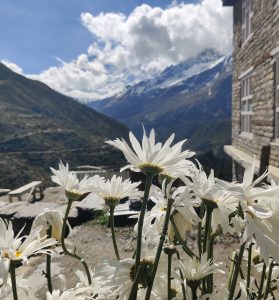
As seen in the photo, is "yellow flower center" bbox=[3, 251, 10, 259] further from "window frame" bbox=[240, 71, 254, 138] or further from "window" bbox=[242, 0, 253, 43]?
"window" bbox=[242, 0, 253, 43]

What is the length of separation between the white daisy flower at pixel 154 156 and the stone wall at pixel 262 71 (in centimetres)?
856

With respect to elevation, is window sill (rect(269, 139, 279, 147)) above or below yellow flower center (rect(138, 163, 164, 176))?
below

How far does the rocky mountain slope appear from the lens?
61.7m

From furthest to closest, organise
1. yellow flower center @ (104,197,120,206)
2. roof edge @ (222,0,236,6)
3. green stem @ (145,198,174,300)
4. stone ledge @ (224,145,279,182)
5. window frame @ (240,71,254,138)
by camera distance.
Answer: roof edge @ (222,0,236,6)
window frame @ (240,71,254,138)
stone ledge @ (224,145,279,182)
yellow flower center @ (104,197,120,206)
green stem @ (145,198,174,300)

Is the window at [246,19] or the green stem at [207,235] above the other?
the window at [246,19]

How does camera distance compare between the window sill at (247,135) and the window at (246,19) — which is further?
the window at (246,19)

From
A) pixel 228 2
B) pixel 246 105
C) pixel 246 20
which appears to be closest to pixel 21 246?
pixel 246 105

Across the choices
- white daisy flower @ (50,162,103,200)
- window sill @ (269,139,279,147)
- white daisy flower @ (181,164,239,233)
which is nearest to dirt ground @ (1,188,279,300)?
window sill @ (269,139,279,147)

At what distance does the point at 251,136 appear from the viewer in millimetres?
12711

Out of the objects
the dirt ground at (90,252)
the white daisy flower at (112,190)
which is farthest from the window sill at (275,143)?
the white daisy flower at (112,190)

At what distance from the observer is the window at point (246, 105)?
13258mm

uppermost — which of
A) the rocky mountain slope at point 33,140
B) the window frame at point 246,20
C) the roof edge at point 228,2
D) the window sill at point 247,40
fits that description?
the roof edge at point 228,2

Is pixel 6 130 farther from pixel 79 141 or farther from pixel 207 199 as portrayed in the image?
pixel 207 199

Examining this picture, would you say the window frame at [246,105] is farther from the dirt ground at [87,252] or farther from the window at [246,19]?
the dirt ground at [87,252]
